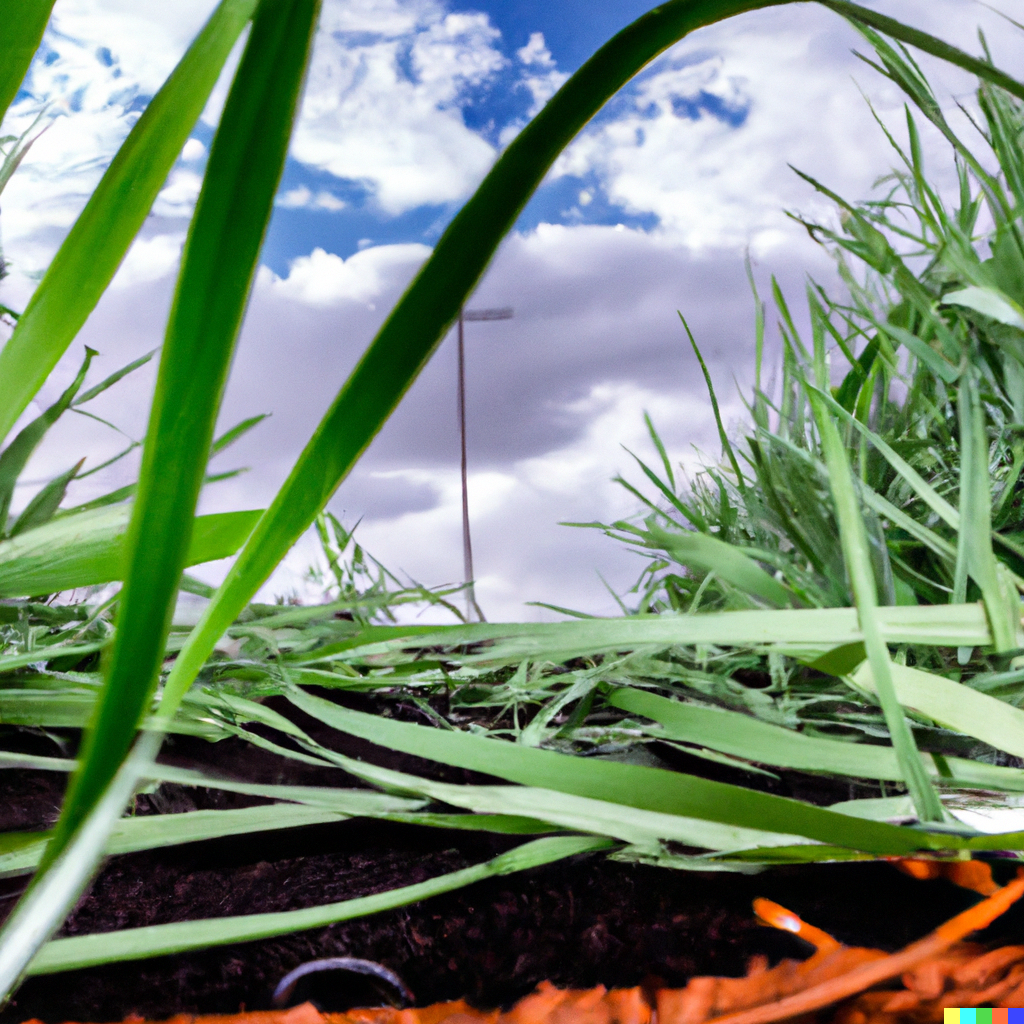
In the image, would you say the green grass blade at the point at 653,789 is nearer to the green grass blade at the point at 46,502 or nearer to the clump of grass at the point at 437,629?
the clump of grass at the point at 437,629

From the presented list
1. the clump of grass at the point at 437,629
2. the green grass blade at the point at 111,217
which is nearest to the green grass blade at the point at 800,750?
the clump of grass at the point at 437,629

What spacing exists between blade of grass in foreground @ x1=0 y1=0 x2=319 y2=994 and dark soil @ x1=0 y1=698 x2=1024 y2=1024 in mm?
26

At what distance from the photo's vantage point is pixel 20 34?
0.13 m

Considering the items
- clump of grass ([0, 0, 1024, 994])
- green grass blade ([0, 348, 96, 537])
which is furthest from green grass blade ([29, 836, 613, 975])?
green grass blade ([0, 348, 96, 537])

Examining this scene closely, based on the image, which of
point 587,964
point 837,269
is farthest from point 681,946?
point 837,269

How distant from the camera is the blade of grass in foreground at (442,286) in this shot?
90 mm

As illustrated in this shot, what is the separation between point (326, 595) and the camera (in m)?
0.22

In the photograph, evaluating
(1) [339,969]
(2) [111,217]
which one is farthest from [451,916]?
(2) [111,217]

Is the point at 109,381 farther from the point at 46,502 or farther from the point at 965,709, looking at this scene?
the point at 965,709

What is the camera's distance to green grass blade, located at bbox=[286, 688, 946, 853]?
0.32 ft

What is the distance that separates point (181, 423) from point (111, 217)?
61mm

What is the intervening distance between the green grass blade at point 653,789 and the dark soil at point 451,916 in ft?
0.06

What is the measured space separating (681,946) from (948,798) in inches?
1.9

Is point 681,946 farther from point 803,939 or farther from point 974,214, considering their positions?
point 974,214
